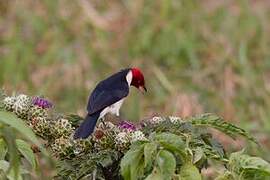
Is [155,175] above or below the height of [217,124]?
below

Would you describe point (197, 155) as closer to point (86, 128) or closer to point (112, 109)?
point (86, 128)

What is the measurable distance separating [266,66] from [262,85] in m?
0.36

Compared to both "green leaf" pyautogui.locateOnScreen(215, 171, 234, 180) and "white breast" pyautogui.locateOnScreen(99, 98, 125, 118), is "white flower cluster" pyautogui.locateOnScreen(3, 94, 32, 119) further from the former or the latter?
"green leaf" pyautogui.locateOnScreen(215, 171, 234, 180)

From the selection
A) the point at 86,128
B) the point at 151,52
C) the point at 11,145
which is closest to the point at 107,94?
the point at 86,128

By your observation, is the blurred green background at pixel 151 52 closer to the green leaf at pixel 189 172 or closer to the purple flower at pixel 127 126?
the purple flower at pixel 127 126

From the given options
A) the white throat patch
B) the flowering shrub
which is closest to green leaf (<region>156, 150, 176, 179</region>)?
the flowering shrub

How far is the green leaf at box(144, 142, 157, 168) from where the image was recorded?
1734 millimetres

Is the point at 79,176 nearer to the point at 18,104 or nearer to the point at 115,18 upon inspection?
the point at 18,104

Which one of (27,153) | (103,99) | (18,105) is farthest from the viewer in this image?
(103,99)

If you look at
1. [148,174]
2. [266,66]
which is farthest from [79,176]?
[266,66]

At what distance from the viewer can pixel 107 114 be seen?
2.22 m

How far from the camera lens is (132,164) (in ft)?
5.76

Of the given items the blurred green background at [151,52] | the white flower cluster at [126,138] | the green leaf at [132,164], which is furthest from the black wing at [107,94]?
the blurred green background at [151,52]

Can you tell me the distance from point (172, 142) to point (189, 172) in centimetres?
7
